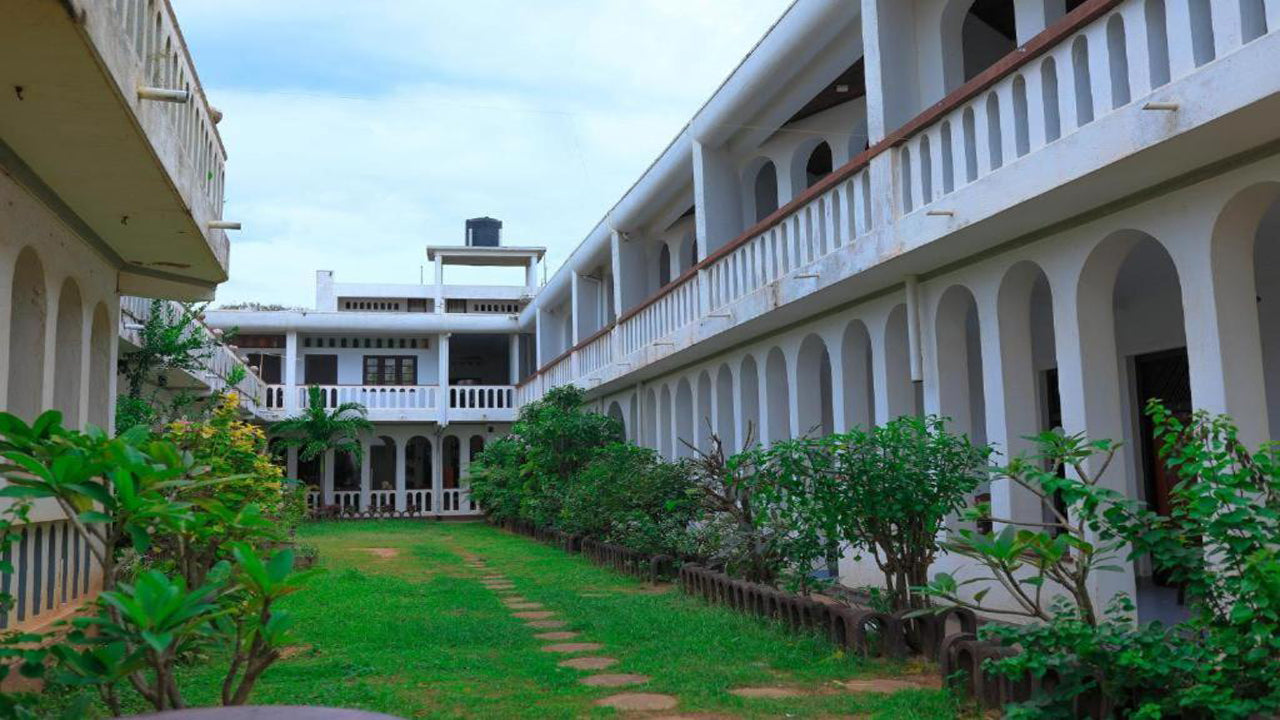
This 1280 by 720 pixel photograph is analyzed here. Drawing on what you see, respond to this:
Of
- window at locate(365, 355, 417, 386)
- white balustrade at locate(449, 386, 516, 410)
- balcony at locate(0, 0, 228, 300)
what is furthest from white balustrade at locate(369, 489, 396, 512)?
balcony at locate(0, 0, 228, 300)

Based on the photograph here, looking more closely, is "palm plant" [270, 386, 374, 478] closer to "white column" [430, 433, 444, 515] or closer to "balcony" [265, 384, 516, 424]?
"balcony" [265, 384, 516, 424]

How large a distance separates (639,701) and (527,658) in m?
1.56

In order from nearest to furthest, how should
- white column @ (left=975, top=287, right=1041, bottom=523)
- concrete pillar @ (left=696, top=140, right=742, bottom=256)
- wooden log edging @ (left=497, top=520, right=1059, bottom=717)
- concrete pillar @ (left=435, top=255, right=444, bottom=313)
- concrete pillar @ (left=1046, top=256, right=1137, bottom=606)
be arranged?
wooden log edging @ (left=497, top=520, right=1059, bottom=717) < concrete pillar @ (left=1046, top=256, right=1137, bottom=606) < white column @ (left=975, top=287, right=1041, bottom=523) < concrete pillar @ (left=696, top=140, right=742, bottom=256) < concrete pillar @ (left=435, top=255, right=444, bottom=313)

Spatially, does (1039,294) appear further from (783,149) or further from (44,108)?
(44,108)

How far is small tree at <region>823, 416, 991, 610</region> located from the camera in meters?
6.58

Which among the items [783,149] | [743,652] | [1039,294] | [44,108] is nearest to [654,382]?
Result: [783,149]

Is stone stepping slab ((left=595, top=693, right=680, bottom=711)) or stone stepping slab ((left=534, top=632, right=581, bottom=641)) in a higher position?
stone stepping slab ((left=534, top=632, right=581, bottom=641))

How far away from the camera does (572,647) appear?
289 inches

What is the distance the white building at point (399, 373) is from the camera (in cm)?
2805

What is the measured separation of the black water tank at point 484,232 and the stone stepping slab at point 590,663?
33299 millimetres

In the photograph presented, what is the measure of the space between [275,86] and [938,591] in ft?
33.5

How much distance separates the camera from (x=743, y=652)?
6.77 meters

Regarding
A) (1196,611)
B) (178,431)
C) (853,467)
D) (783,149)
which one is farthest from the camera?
(783,149)

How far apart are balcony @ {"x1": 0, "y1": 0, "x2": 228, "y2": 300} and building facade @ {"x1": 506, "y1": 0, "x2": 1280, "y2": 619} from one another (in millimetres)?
5048
